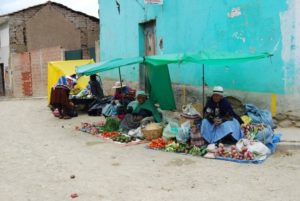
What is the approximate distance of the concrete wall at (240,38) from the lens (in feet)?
26.1

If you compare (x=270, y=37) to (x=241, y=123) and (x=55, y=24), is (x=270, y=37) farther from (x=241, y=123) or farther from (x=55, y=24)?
(x=55, y=24)

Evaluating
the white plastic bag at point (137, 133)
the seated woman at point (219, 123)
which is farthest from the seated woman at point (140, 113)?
the seated woman at point (219, 123)

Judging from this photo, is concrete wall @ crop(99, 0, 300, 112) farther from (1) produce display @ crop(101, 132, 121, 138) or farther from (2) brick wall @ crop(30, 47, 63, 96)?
(2) brick wall @ crop(30, 47, 63, 96)

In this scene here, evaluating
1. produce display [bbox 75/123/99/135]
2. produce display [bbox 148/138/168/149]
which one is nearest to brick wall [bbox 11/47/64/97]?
produce display [bbox 75/123/99/135]

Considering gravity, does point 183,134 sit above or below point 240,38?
below

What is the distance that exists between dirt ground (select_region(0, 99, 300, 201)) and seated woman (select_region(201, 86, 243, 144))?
0.62 m

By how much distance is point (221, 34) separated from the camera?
31.3ft

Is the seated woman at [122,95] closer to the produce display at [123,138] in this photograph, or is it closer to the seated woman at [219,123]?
the produce display at [123,138]

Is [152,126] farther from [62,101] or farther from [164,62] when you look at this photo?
[62,101]

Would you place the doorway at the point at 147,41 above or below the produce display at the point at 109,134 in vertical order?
above

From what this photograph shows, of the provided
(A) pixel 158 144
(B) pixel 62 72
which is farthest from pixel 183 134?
(B) pixel 62 72

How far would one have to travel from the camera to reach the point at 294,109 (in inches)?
311

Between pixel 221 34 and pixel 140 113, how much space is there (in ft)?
8.28

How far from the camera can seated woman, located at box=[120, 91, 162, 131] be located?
30.1 feet
